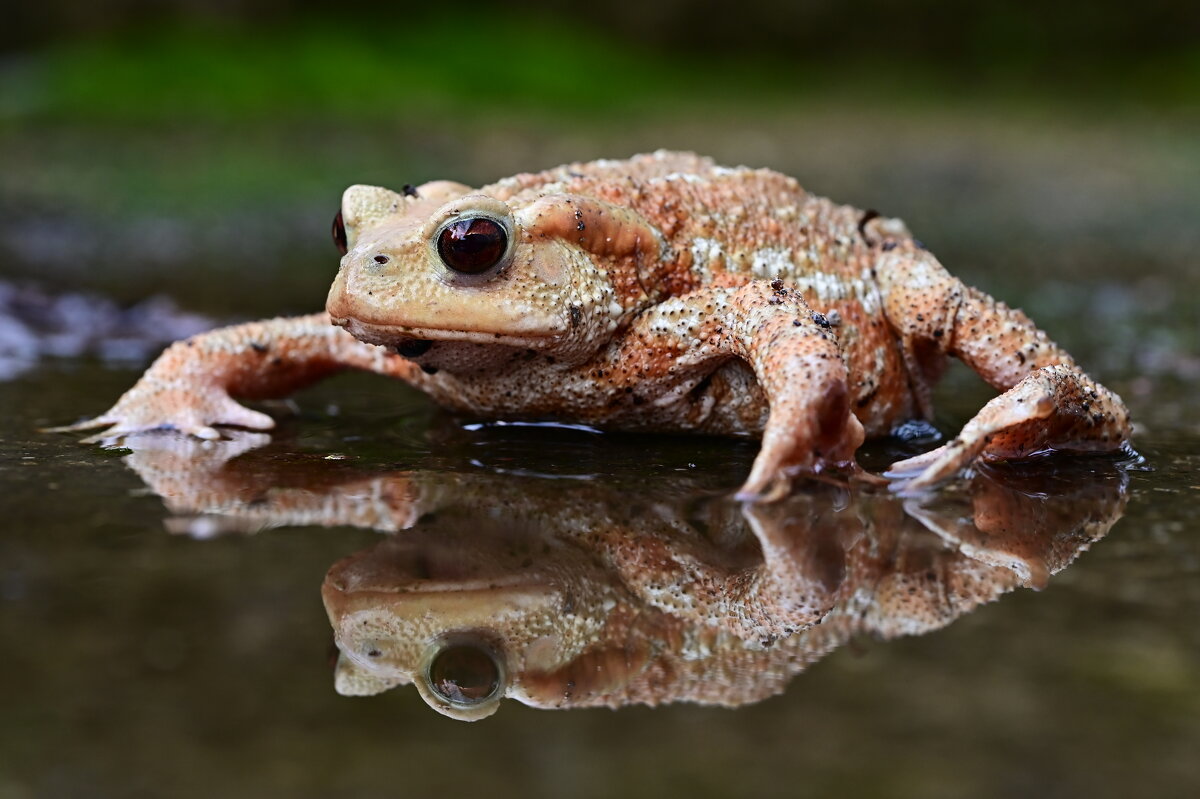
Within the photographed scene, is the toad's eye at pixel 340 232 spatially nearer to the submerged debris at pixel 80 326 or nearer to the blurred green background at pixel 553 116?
the submerged debris at pixel 80 326

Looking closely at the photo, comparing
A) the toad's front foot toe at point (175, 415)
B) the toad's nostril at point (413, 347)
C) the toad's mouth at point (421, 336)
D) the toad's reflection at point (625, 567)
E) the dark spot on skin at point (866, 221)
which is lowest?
the toad's front foot toe at point (175, 415)

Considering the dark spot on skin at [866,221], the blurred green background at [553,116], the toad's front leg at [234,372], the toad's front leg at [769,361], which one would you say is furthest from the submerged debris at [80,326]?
the dark spot on skin at [866,221]

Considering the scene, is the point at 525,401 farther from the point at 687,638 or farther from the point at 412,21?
the point at 412,21

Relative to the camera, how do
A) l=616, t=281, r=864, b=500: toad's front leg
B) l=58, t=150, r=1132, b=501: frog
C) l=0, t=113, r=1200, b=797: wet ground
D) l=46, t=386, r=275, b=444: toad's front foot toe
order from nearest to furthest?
l=0, t=113, r=1200, b=797: wet ground
l=616, t=281, r=864, b=500: toad's front leg
l=58, t=150, r=1132, b=501: frog
l=46, t=386, r=275, b=444: toad's front foot toe

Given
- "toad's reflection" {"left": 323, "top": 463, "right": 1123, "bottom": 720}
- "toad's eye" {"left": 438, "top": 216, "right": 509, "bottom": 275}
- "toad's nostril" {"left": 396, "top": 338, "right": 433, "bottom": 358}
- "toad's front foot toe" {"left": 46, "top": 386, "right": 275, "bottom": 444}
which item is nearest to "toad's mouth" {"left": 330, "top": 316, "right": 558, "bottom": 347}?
"toad's nostril" {"left": 396, "top": 338, "right": 433, "bottom": 358}

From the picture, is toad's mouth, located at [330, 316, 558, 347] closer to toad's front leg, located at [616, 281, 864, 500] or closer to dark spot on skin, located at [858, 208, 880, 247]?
toad's front leg, located at [616, 281, 864, 500]

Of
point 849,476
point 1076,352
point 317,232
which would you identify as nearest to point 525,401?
point 849,476
